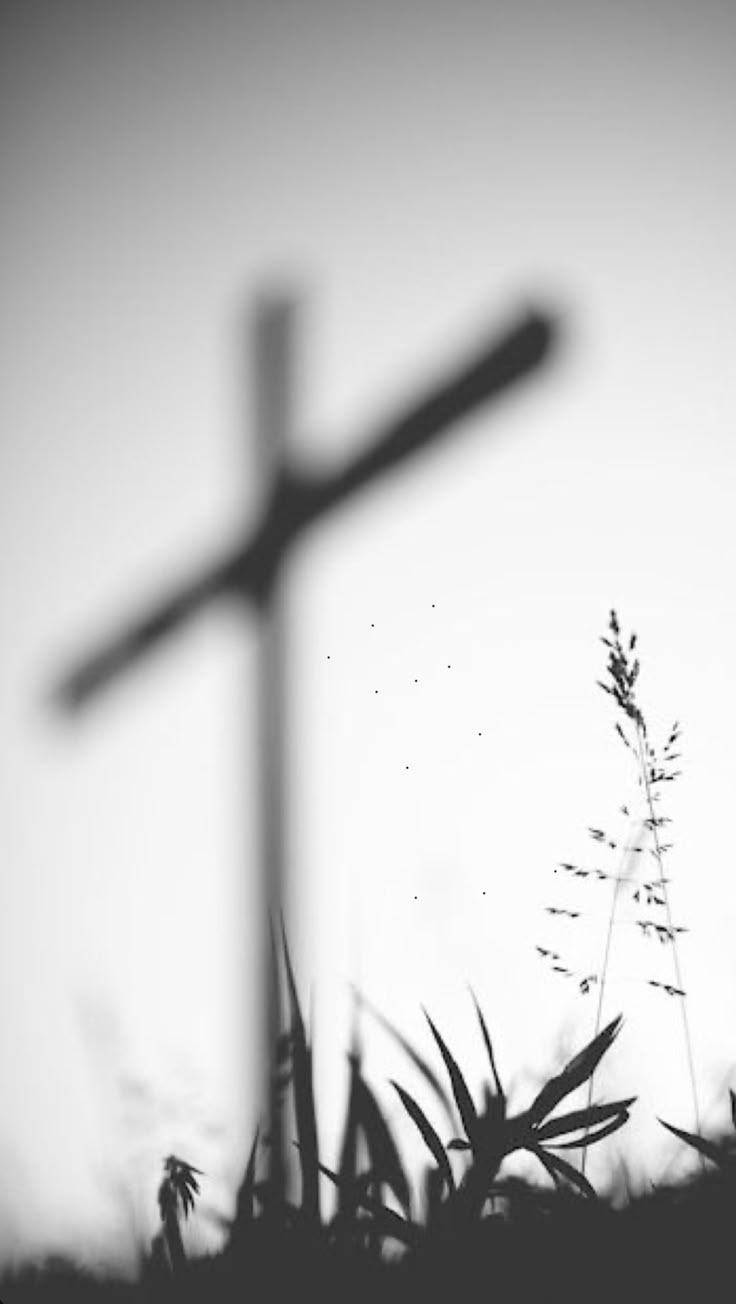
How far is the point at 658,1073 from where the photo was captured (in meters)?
1.29

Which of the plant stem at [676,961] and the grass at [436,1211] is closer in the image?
the grass at [436,1211]

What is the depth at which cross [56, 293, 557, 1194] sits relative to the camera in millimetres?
1312

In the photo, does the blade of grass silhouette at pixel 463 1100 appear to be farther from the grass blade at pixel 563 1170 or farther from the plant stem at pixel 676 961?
the plant stem at pixel 676 961

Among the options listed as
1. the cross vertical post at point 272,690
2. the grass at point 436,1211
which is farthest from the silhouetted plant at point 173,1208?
the cross vertical post at point 272,690

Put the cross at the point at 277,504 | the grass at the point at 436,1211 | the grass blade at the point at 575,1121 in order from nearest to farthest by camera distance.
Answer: the grass at the point at 436,1211, the grass blade at the point at 575,1121, the cross at the point at 277,504

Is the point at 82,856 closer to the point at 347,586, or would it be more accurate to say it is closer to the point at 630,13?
the point at 347,586

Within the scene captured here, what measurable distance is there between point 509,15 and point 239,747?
1.16 meters

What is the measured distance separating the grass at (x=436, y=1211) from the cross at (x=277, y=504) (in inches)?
14.8

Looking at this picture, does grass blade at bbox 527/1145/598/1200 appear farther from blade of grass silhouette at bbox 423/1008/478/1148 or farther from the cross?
the cross

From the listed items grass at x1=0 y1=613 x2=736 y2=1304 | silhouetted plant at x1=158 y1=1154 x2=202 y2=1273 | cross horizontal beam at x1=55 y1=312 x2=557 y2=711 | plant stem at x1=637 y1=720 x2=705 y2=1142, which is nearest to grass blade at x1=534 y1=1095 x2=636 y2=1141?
grass at x1=0 y1=613 x2=736 y2=1304

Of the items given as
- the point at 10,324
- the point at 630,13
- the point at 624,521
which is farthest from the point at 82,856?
the point at 630,13

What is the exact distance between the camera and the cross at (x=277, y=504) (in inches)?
51.7

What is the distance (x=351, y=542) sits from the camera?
54.8 inches

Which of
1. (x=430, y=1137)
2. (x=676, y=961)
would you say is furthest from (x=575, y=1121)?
(x=676, y=961)
